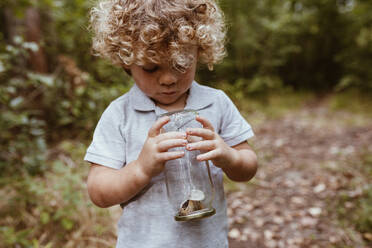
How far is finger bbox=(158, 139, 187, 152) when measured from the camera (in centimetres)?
96

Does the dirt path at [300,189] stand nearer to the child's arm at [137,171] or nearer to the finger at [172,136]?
the child's arm at [137,171]

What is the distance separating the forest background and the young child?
583 mm

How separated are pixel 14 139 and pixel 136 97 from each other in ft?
7.66

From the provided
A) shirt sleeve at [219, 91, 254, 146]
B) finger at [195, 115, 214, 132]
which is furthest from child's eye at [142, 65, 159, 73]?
shirt sleeve at [219, 91, 254, 146]

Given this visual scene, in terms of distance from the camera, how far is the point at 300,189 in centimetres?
303

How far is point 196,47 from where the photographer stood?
1.14 metres

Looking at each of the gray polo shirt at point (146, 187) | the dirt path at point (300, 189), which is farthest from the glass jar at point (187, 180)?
the dirt path at point (300, 189)

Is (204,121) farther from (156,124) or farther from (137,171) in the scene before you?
(137,171)

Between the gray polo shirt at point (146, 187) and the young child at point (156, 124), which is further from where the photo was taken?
the gray polo shirt at point (146, 187)

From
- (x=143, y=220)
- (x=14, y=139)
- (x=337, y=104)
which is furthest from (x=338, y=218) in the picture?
(x=337, y=104)

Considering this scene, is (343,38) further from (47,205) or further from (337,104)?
(47,205)

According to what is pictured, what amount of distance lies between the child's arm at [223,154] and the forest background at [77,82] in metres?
0.76

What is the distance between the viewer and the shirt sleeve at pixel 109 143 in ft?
3.66

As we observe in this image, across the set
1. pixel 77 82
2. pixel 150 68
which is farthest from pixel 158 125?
pixel 77 82
